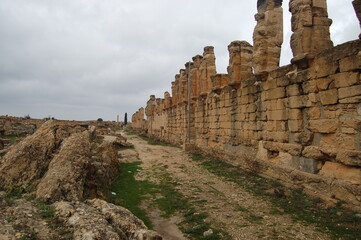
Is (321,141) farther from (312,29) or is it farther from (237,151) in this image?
(237,151)

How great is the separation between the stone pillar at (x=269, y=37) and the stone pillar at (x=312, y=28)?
1.85 m

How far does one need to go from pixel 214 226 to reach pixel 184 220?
2.13 feet

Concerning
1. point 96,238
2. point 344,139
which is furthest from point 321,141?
point 96,238

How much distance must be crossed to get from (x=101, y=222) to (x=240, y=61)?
29.6 feet

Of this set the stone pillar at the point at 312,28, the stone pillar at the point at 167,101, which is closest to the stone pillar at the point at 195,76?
the stone pillar at the point at 167,101

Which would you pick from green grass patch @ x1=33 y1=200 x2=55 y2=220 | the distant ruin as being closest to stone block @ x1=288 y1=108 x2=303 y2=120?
the distant ruin

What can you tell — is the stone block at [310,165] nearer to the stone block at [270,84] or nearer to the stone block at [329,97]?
the stone block at [329,97]

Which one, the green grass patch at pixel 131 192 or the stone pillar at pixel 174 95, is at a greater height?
the stone pillar at pixel 174 95

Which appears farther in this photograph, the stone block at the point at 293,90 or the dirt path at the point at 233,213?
the stone block at the point at 293,90

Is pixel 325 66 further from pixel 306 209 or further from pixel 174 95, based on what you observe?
pixel 174 95

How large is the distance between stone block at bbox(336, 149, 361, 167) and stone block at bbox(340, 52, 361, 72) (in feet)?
5.55

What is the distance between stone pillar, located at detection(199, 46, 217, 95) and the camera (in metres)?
14.3

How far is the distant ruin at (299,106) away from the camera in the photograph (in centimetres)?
550

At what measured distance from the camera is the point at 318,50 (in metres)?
6.58
